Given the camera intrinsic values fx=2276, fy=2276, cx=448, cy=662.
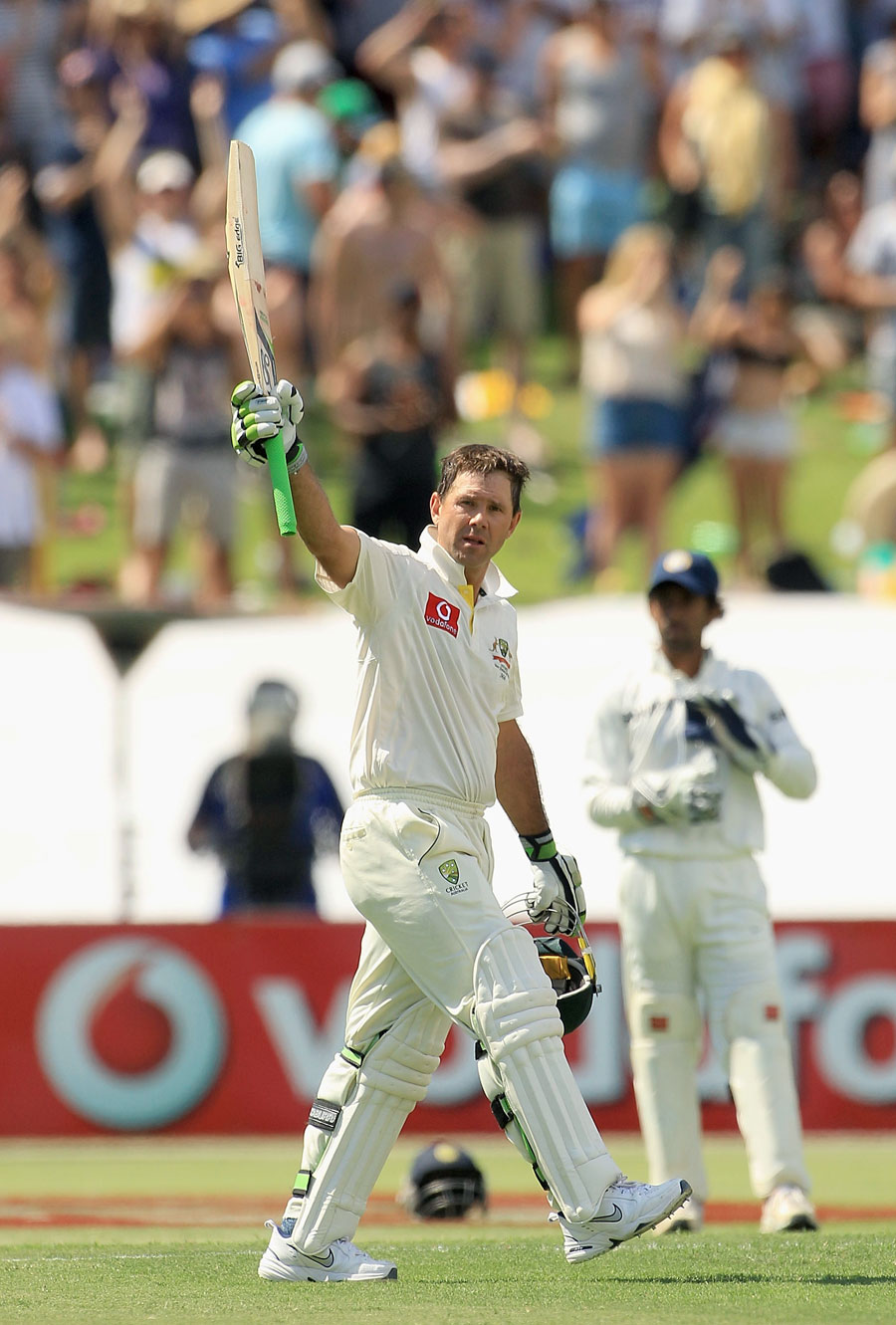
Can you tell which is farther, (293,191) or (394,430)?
(293,191)

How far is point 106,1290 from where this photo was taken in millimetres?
5480

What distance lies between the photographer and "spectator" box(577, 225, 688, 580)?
1338cm

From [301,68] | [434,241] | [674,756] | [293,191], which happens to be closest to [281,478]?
[674,756]

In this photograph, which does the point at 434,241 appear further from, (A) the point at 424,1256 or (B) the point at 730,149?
(A) the point at 424,1256

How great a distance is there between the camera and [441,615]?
18.2ft

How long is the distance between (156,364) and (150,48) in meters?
3.48

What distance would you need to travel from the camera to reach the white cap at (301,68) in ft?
48.5

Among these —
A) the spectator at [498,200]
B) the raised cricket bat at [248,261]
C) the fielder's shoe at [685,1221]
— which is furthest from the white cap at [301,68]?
the fielder's shoe at [685,1221]

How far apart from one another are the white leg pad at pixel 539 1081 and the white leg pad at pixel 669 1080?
6.27 ft

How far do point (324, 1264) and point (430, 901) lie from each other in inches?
38.2

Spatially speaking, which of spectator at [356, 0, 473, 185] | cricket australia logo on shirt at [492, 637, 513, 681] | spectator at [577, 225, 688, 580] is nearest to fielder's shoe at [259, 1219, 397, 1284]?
cricket australia logo on shirt at [492, 637, 513, 681]

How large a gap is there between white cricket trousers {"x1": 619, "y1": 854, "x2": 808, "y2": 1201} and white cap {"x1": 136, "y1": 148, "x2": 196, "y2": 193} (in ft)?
24.5

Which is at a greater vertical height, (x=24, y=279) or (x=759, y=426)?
(x=24, y=279)

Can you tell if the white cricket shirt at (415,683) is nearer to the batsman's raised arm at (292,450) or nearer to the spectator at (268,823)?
the batsman's raised arm at (292,450)
